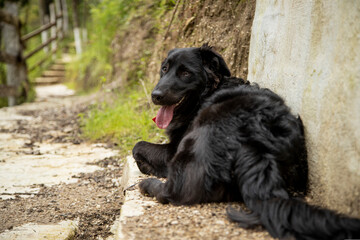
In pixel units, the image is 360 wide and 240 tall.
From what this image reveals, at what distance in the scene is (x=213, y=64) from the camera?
3.07 meters

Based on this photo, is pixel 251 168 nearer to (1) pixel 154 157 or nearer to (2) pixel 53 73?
(1) pixel 154 157

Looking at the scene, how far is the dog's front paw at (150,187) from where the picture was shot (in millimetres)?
2559

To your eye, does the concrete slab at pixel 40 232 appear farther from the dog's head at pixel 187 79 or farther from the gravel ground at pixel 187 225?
the dog's head at pixel 187 79

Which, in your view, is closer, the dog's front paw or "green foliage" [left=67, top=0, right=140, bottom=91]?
the dog's front paw

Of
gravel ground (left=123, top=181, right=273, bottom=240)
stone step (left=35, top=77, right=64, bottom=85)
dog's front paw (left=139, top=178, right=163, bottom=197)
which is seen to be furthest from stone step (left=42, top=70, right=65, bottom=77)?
gravel ground (left=123, top=181, right=273, bottom=240)

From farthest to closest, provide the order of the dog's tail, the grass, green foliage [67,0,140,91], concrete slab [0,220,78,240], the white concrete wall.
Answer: green foliage [67,0,140,91] < the grass < concrete slab [0,220,78,240] < the white concrete wall < the dog's tail

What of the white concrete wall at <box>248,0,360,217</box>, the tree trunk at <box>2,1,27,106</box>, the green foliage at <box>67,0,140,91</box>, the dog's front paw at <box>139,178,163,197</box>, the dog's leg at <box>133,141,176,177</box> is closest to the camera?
the white concrete wall at <box>248,0,360,217</box>

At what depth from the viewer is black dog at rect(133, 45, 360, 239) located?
1733 millimetres

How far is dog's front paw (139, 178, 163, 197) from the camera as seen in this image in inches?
101

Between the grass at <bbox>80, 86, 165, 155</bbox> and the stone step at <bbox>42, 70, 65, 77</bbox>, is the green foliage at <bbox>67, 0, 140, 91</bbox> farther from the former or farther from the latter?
the stone step at <bbox>42, 70, 65, 77</bbox>

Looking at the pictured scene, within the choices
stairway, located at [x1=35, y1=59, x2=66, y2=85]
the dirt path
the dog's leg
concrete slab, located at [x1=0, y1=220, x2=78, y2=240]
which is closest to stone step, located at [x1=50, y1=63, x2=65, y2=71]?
stairway, located at [x1=35, y1=59, x2=66, y2=85]

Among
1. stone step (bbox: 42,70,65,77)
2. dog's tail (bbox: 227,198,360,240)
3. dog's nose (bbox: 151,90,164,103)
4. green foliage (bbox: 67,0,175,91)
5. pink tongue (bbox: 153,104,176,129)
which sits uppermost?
green foliage (bbox: 67,0,175,91)

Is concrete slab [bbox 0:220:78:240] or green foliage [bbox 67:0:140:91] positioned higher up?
green foliage [bbox 67:0:140:91]

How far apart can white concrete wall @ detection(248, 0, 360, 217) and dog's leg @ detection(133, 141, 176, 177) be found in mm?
1140
